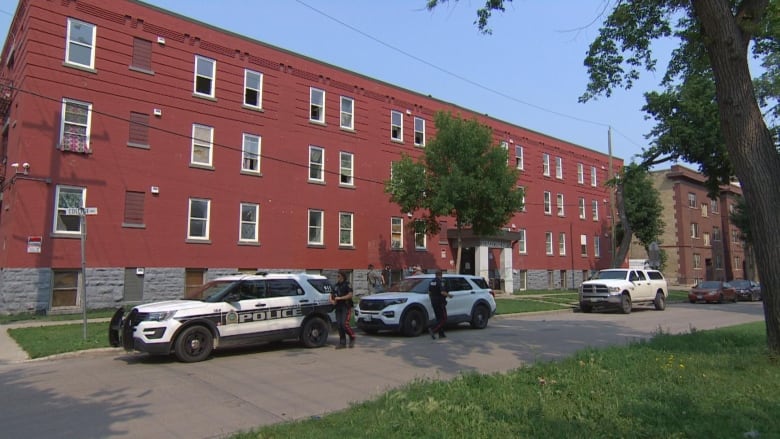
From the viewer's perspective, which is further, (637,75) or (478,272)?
(478,272)

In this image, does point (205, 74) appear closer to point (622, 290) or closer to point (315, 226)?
point (315, 226)

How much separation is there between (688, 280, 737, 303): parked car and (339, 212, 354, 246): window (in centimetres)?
2137

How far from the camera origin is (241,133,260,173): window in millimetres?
24953

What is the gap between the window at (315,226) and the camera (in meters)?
27.3

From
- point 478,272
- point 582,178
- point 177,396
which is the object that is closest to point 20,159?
point 177,396

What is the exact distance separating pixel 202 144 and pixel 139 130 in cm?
272

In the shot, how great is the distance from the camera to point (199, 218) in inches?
917

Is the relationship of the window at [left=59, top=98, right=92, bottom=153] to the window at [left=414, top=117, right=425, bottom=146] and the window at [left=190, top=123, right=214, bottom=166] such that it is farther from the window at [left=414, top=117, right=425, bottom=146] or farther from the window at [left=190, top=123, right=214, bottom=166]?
the window at [left=414, top=117, right=425, bottom=146]

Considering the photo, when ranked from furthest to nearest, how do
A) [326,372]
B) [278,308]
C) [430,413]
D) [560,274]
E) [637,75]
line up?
[560,274], [637,75], [278,308], [326,372], [430,413]

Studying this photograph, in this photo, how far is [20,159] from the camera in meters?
19.3

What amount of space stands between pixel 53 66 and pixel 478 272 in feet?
79.1

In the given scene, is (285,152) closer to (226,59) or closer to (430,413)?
(226,59)

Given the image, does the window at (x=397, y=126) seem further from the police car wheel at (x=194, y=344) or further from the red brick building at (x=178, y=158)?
the police car wheel at (x=194, y=344)

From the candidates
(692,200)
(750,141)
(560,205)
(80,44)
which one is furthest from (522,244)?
(750,141)
